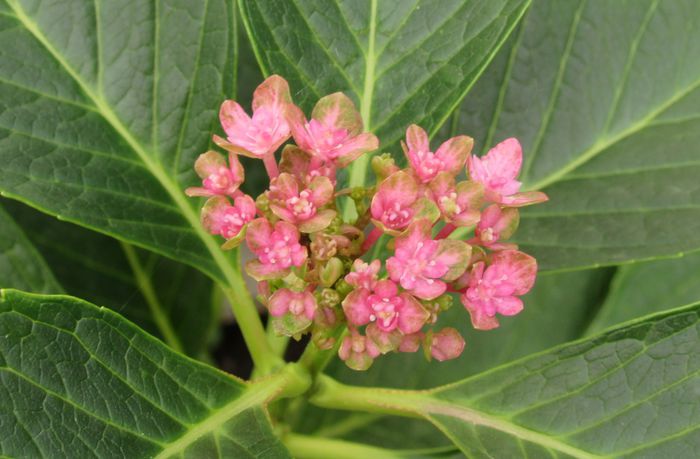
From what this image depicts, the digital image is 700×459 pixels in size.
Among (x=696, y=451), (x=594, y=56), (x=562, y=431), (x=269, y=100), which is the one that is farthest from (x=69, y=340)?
(x=594, y=56)

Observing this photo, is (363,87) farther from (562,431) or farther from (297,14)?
(562,431)

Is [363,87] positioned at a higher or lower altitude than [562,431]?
higher

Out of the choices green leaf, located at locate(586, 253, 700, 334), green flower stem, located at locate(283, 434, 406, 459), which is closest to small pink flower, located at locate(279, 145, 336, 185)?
green flower stem, located at locate(283, 434, 406, 459)

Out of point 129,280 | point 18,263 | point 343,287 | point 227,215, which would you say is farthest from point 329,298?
point 129,280

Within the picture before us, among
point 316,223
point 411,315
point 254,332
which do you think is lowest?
point 254,332

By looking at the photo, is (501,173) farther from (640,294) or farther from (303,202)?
(640,294)

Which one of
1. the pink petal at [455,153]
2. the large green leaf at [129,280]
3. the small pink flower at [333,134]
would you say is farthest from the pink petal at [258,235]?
the large green leaf at [129,280]

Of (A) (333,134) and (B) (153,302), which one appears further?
(B) (153,302)
